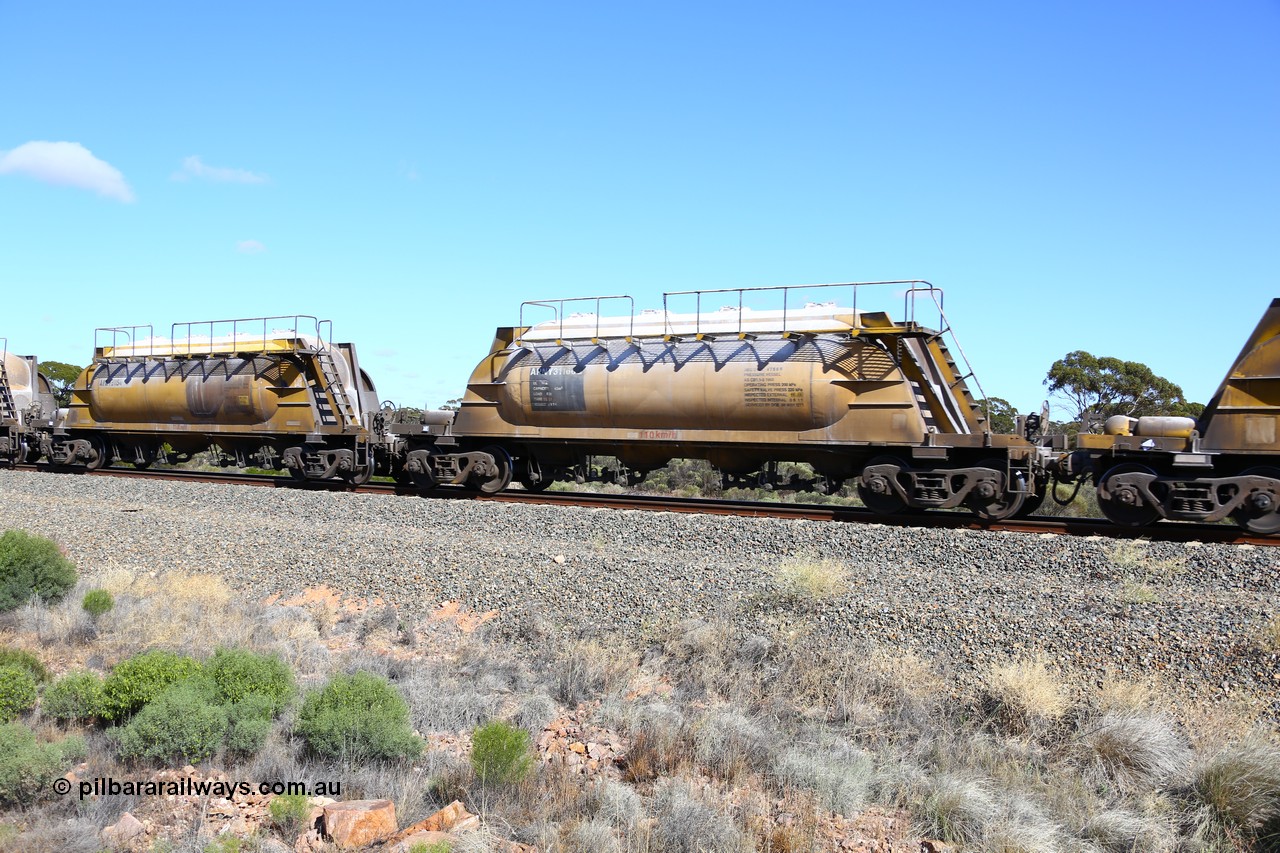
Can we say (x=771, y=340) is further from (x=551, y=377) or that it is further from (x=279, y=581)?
(x=279, y=581)

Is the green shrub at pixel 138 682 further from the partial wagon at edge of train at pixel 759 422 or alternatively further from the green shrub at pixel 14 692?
the partial wagon at edge of train at pixel 759 422

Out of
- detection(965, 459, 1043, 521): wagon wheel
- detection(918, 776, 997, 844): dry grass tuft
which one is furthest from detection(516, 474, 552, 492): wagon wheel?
detection(918, 776, 997, 844): dry grass tuft

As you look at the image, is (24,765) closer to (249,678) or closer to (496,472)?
(249,678)

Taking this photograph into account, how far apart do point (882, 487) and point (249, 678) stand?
1010 cm

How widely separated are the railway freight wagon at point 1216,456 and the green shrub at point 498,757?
10.3 metres

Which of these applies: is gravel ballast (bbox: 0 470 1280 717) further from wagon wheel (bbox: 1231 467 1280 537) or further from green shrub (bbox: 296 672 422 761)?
green shrub (bbox: 296 672 422 761)

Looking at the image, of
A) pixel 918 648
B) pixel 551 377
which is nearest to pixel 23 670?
pixel 918 648

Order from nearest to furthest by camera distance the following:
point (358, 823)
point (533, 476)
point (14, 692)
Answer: point (358, 823)
point (14, 692)
point (533, 476)

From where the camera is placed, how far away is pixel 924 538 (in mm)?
11586

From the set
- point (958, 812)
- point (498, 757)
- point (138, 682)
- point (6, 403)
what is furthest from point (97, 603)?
point (6, 403)

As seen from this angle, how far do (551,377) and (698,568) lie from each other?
724cm

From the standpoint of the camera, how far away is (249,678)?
7305mm

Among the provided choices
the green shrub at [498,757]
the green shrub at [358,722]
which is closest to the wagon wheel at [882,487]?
the green shrub at [358,722]

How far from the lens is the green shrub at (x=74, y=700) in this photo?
722cm
